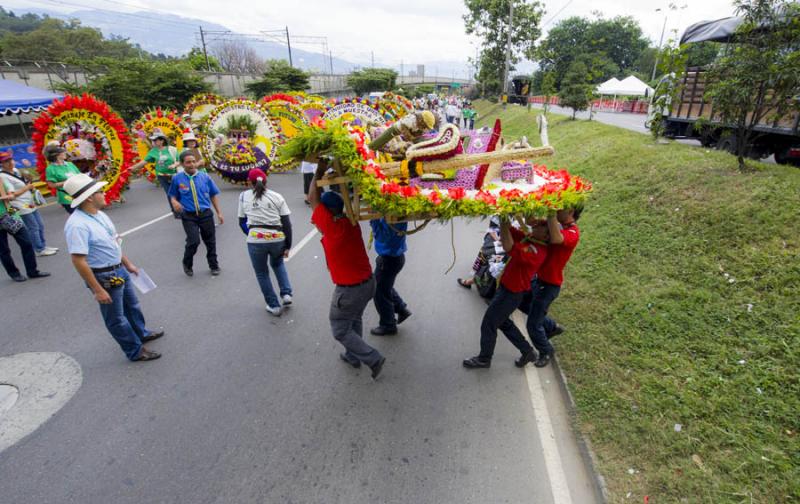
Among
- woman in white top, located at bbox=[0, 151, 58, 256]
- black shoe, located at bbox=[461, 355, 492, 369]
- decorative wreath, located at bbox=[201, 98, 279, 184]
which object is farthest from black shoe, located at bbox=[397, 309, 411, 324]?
decorative wreath, located at bbox=[201, 98, 279, 184]

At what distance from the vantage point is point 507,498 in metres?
2.77

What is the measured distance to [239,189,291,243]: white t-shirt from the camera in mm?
4645

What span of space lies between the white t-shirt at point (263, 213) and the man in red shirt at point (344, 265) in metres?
1.45

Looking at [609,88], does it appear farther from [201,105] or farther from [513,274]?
Result: [513,274]

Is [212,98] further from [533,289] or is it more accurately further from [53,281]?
[533,289]

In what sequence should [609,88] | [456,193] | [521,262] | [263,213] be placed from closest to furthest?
[456,193], [521,262], [263,213], [609,88]

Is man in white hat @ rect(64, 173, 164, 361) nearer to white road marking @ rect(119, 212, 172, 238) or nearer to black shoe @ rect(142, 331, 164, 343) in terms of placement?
black shoe @ rect(142, 331, 164, 343)

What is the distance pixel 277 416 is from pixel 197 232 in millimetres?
3742

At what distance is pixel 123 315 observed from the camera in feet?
13.1

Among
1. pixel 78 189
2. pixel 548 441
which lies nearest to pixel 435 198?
pixel 548 441

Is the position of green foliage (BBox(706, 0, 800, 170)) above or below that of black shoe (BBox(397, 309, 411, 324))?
above

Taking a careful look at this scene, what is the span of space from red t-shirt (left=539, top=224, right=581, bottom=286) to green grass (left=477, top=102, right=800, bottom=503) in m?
1.00

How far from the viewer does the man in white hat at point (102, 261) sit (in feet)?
11.3

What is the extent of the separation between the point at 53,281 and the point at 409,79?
285 feet
